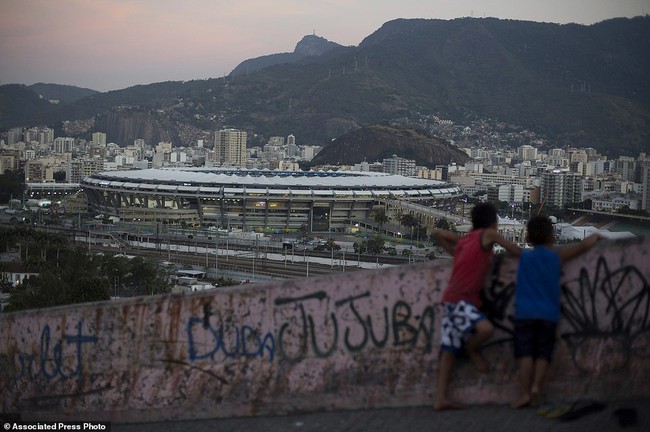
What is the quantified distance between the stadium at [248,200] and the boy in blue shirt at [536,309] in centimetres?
3329

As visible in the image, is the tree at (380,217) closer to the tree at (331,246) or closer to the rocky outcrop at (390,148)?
the tree at (331,246)

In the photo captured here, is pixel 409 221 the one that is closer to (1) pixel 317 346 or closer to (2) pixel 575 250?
(1) pixel 317 346

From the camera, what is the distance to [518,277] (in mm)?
4004

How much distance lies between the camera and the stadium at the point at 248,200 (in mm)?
38156

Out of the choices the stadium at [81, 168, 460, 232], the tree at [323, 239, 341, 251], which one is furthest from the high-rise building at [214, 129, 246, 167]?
the tree at [323, 239, 341, 251]

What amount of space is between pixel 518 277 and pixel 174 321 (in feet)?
5.01

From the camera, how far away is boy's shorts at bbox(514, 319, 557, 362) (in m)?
3.98

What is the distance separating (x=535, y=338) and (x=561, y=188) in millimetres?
50748

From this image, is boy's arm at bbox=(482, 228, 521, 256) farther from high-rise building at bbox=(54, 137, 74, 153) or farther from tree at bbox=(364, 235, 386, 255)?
high-rise building at bbox=(54, 137, 74, 153)

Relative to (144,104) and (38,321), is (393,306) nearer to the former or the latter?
(38,321)

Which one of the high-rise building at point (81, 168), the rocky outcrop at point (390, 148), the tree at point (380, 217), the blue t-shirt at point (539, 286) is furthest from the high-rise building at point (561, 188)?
the blue t-shirt at point (539, 286)

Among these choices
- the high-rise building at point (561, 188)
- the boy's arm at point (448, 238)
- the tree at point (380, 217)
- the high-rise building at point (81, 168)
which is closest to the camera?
the boy's arm at point (448, 238)

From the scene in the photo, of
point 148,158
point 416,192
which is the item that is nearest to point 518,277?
point 416,192

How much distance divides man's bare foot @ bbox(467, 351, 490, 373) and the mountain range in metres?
102
